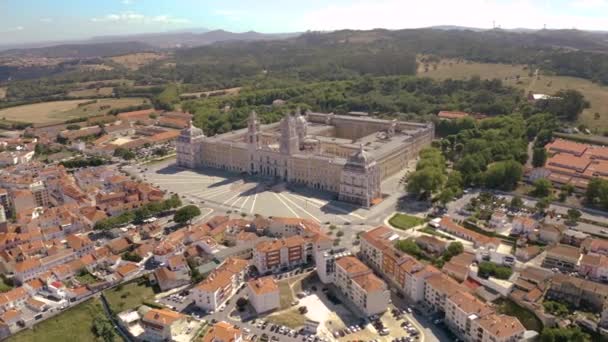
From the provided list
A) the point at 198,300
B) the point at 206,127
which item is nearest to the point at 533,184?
the point at 198,300

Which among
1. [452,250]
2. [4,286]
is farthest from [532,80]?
[4,286]

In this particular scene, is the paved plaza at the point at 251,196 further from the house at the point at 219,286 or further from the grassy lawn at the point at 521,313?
the grassy lawn at the point at 521,313

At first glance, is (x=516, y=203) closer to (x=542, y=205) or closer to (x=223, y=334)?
(x=542, y=205)

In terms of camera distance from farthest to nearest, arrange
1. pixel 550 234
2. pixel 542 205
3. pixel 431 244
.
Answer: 1. pixel 542 205
2. pixel 550 234
3. pixel 431 244

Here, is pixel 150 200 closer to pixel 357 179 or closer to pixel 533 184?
pixel 357 179

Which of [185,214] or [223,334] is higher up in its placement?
[185,214]
